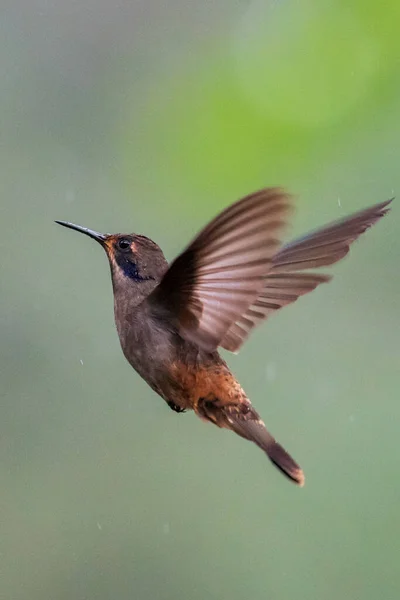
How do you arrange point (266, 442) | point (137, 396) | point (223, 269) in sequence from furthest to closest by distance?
point (137, 396)
point (266, 442)
point (223, 269)

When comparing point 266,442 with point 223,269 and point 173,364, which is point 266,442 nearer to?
point 173,364

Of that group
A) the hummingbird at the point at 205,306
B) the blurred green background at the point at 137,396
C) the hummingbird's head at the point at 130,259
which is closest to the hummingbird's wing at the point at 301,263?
the hummingbird at the point at 205,306

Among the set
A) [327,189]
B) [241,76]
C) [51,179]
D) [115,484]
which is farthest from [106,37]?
[241,76]

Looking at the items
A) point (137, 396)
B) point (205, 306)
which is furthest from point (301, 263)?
point (137, 396)

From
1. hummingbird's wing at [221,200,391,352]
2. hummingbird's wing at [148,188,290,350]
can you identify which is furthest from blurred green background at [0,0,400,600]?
hummingbird's wing at [148,188,290,350]

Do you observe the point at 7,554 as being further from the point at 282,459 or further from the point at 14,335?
the point at 282,459
